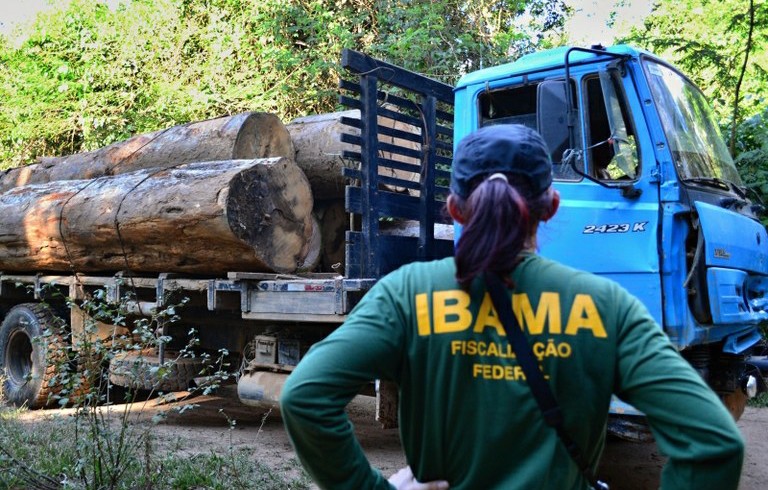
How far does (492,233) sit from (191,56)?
14792 mm

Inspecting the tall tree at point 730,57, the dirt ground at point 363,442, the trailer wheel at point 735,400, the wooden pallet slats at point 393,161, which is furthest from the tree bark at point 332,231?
the tall tree at point 730,57

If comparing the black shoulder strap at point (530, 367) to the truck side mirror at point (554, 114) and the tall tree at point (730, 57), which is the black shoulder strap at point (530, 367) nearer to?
the truck side mirror at point (554, 114)

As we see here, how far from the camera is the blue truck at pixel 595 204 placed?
449cm

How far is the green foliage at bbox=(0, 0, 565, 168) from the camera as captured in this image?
12.9m

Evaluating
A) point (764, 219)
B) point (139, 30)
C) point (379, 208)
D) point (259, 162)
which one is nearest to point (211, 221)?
point (259, 162)

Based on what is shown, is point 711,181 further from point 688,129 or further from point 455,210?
point 455,210

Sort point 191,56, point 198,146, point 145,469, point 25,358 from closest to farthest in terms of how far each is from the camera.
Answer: point 145,469 → point 198,146 → point 25,358 → point 191,56

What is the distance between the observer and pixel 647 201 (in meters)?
4.52

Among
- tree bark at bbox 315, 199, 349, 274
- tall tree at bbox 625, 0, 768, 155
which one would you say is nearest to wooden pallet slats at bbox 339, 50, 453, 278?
tree bark at bbox 315, 199, 349, 274

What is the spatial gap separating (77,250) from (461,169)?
6141 millimetres

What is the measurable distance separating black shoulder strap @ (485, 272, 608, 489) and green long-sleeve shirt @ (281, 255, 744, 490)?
A: 14mm

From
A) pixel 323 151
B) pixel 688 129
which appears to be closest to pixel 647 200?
pixel 688 129

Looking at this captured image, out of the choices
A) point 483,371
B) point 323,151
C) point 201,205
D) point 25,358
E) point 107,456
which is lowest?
point 107,456

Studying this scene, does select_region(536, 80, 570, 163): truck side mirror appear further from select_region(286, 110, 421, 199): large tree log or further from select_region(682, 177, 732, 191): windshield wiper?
select_region(286, 110, 421, 199): large tree log
